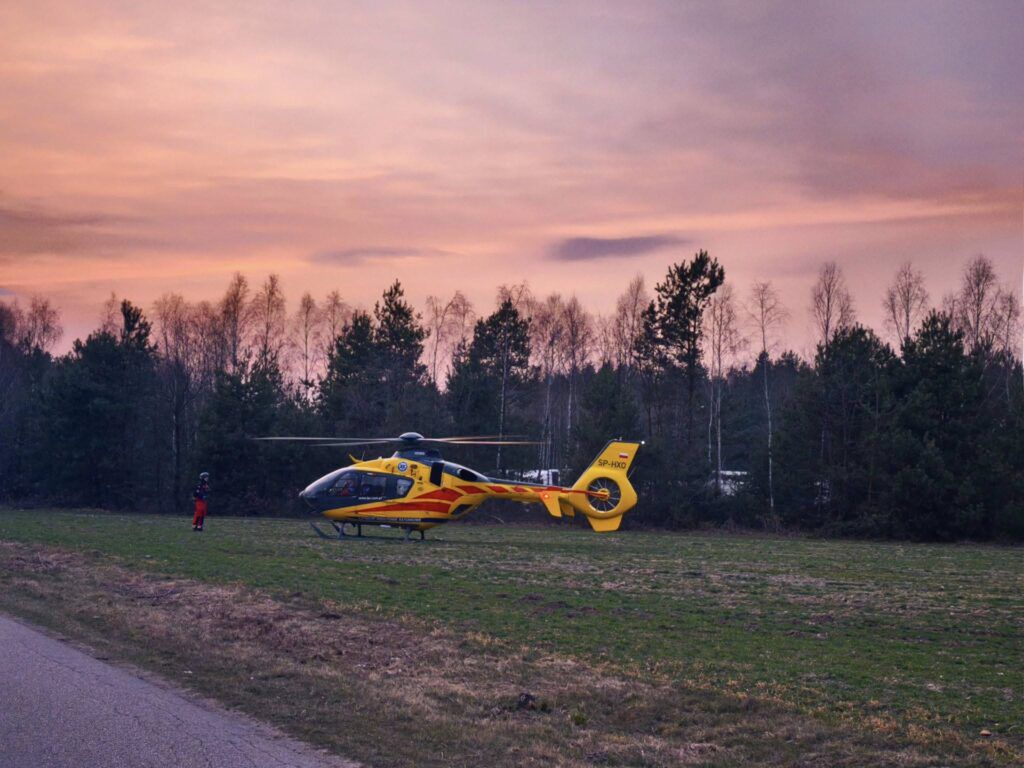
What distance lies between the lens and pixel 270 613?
15672 mm

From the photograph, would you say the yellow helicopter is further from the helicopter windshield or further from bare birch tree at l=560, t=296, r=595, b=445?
bare birch tree at l=560, t=296, r=595, b=445

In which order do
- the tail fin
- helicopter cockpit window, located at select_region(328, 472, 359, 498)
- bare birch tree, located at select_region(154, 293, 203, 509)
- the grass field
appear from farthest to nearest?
bare birch tree, located at select_region(154, 293, 203, 509), the tail fin, helicopter cockpit window, located at select_region(328, 472, 359, 498), the grass field

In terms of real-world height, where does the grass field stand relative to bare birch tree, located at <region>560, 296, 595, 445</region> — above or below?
below

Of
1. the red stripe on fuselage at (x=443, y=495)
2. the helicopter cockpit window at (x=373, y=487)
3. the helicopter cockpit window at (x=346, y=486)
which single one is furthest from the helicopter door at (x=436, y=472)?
the helicopter cockpit window at (x=346, y=486)

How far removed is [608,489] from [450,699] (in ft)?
76.4

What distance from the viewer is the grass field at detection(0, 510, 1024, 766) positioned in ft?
29.1

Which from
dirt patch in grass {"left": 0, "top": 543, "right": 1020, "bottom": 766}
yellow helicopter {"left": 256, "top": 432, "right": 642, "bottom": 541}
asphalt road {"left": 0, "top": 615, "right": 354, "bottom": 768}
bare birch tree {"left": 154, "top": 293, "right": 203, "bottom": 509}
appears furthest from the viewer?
bare birch tree {"left": 154, "top": 293, "right": 203, "bottom": 509}

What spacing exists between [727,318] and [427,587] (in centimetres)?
4689

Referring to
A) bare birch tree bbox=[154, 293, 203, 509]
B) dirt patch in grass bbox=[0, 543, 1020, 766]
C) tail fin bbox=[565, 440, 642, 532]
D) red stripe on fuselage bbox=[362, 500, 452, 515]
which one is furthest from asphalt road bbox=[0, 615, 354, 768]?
bare birch tree bbox=[154, 293, 203, 509]

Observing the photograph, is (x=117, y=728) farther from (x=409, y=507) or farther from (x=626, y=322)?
(x=626, y=322)

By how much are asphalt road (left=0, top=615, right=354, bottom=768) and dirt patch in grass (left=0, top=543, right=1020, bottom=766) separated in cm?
51

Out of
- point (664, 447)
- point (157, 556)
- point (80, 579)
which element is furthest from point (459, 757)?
point (664, 447)

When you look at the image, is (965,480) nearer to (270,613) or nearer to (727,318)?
(727,318)

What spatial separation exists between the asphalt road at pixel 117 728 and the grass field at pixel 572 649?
54 centimetres
